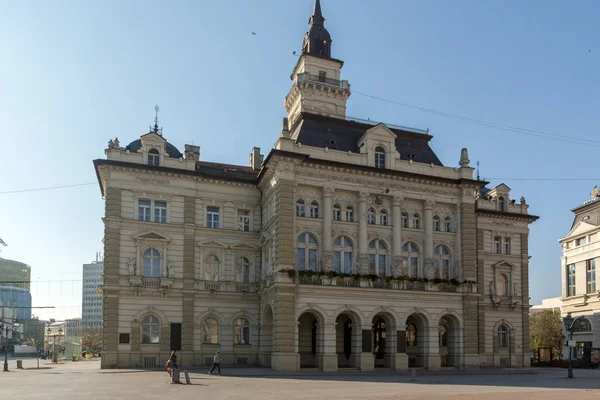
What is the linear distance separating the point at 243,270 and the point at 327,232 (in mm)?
8607

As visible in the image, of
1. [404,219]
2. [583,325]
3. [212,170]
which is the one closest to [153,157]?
[212,170]

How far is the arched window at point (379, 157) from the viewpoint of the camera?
49562mm

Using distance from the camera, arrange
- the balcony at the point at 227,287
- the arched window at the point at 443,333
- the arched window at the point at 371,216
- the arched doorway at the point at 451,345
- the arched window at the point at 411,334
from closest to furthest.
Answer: the balcony at the point at 227,287 → the arched window at the point at 371,216 → the arched doorway at the point at 451,345 → the arched window at the point at 411,334 → the arched window at the point at 443,333

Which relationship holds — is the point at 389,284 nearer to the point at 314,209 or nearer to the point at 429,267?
the point at 429,267

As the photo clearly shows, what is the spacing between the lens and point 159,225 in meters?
47.5

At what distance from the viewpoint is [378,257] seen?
48.5 meters

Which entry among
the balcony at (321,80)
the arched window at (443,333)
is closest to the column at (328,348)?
the arched window at (443,333)

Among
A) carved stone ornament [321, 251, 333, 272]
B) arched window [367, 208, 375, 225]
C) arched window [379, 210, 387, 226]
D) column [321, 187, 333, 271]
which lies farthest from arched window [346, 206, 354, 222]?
carved stone ornament [321, 251, 333, 272]

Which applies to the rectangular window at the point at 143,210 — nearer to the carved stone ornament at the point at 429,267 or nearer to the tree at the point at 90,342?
the carved stone ornament at the point at 429,267

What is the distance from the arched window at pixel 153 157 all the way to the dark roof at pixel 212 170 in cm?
79

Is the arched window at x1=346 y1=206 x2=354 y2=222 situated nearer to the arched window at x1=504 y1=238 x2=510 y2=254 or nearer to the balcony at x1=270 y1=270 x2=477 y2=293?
the balcony at x1=270 y1=270 x2=477 y2=293

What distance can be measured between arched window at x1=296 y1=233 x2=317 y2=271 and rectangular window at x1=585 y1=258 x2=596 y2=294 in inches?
1477

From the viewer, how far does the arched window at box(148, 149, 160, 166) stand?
4806cm

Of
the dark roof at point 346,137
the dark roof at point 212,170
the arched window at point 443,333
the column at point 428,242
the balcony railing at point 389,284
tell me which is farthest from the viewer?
the arched window at point 443,333
